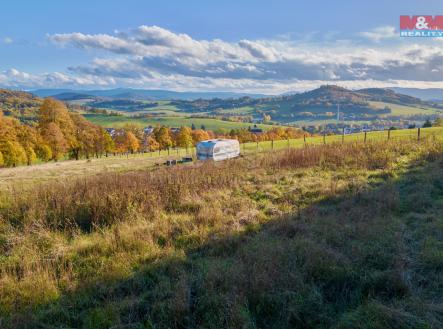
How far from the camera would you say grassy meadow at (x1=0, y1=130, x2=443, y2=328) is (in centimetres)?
378

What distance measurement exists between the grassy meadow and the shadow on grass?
0.06 ft

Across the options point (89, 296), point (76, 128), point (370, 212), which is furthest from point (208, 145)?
point (76, 128)

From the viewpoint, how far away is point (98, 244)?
5.73 metres

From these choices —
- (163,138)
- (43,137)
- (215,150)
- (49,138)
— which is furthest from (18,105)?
(215,150)

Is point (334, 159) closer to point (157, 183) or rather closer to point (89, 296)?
point (157, 183)

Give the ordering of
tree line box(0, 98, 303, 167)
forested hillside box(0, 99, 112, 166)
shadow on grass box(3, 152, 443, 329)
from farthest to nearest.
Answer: tree line box(0, 98, 303, 167)
forested hillside box(0, 99, 112, 166)
shadow on grass box(3, 152, 443, 329)

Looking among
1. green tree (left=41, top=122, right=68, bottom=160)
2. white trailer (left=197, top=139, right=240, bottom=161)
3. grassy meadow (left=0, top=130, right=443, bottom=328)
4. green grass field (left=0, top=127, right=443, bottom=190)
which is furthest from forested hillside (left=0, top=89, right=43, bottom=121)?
grassy meadow (left=0, top=130, right=443, bottom=328)

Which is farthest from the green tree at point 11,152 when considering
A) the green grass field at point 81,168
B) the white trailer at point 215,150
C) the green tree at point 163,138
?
the green tree at point 163,138

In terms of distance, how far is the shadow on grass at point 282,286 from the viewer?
3656 millimetres

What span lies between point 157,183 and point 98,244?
12.9 ft

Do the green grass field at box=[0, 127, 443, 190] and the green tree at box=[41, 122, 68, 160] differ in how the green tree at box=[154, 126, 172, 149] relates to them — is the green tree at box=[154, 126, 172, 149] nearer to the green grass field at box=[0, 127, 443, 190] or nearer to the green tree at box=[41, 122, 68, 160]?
the green tree at box=[41, 122, 68, 160]

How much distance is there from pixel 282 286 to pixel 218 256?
5.04ft

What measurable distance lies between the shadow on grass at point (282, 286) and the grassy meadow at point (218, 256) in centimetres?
2

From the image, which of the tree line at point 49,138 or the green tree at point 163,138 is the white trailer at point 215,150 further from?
the green tree at point 163,138
